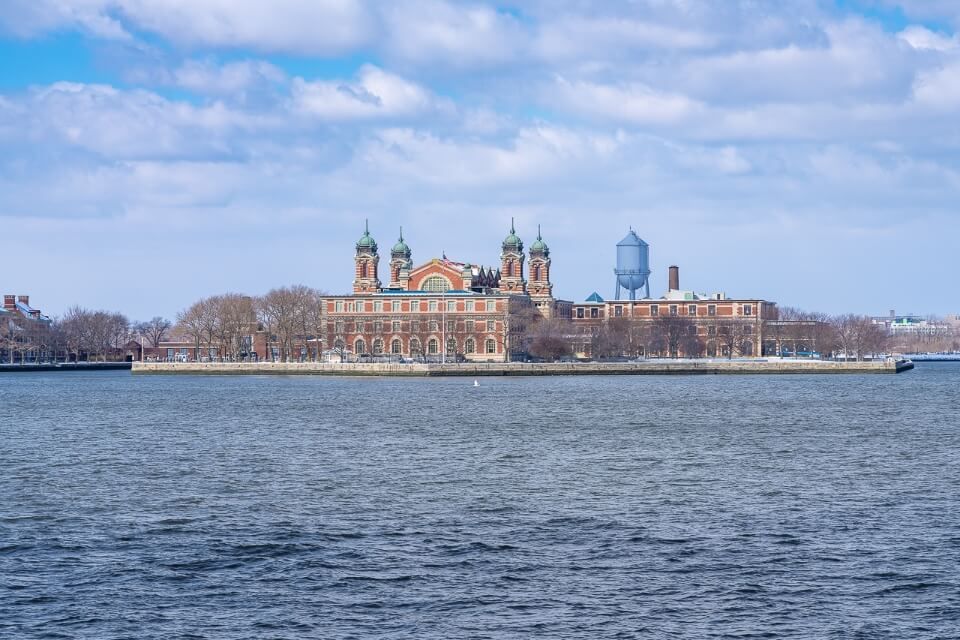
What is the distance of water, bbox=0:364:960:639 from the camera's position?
21688mm

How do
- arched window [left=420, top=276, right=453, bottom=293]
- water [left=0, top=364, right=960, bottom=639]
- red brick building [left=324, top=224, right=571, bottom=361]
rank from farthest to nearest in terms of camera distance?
arched window [left=420, top=276, right=453, bottom=293] < red brick building [left=324, top=224, right=571, bottom=361] < water [left=0, top=364, right=960, bottom=639]

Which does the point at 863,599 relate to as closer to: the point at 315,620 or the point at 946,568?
the point at 946,568

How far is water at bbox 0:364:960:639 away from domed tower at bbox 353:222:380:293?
115332 mm

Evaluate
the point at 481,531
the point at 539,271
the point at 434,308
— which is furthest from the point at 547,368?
the point at 481,531

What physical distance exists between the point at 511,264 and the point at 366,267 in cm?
1953

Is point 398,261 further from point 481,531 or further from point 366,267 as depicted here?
point 481,531

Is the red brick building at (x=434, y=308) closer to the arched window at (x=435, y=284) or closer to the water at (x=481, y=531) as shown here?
the arched window at (x=435, y=284)

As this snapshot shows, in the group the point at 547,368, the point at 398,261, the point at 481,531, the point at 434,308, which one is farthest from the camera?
the point at 398,261

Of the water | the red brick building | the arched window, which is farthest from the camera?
the arched window

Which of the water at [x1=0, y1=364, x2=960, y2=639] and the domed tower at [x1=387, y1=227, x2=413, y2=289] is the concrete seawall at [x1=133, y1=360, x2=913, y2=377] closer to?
the domed tower at [x1=387, y1=227, x2=413, y2=289]

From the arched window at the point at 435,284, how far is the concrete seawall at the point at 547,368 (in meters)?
33.9

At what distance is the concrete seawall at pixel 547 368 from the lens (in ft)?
427

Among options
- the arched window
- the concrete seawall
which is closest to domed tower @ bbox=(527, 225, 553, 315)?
the arched window

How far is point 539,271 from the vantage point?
181 metres
